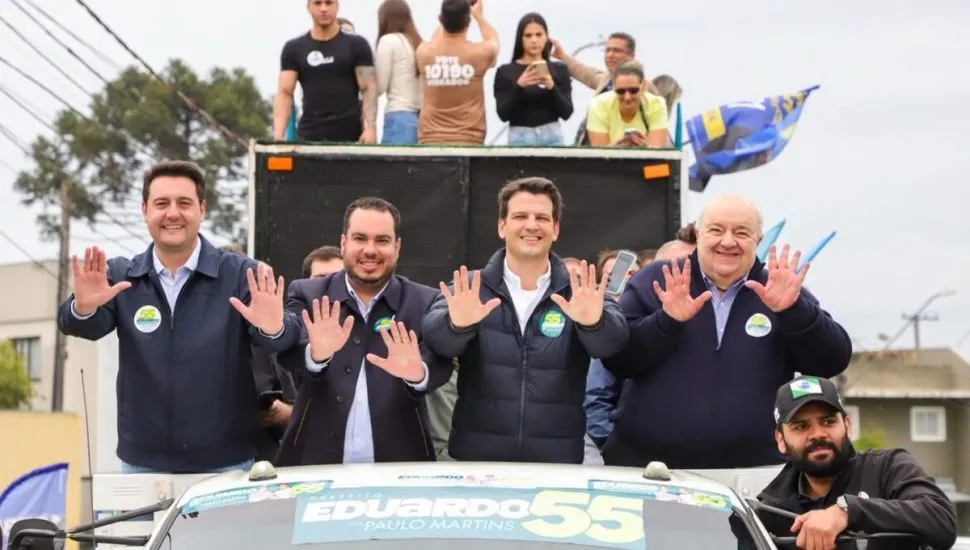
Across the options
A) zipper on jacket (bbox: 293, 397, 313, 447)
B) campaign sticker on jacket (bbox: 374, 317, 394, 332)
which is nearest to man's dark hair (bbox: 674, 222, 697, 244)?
campaign sticker on jacket (bbox: 374, 317, 394, 332)

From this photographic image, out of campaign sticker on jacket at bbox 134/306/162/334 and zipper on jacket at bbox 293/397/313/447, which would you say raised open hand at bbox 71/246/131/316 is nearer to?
campaign sticker on jacket at bbox 134/306/162/334

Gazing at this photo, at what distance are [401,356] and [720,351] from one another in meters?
1.32

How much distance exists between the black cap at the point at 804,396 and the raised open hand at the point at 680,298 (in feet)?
2.57

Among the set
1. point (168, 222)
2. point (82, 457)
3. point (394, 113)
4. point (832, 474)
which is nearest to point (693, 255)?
point (832, 474)

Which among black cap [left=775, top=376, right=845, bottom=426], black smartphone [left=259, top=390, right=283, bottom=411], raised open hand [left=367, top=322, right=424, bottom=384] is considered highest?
raised open hand [left=367, top=322, right=424, bottom=384]

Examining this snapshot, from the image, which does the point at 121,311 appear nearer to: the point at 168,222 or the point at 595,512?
the point at 168,222

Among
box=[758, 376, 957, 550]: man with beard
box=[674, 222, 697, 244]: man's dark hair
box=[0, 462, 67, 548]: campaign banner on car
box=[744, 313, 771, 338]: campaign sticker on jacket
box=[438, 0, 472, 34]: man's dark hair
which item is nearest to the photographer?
box=[758, 376, 957, 550]: man with beard

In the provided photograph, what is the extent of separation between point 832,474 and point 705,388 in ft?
3.23

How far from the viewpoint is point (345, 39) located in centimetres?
1185

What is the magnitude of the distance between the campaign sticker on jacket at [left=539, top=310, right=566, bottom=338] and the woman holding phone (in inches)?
169

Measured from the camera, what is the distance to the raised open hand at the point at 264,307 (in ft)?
23.6

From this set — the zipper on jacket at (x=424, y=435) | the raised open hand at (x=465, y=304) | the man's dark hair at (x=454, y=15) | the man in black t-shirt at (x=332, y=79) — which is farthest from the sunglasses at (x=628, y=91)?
the raised open hand at (x=465, y=304)

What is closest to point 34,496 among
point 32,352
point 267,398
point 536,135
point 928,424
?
point 536,135

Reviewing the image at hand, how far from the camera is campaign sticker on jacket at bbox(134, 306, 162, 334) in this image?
750 centimetres
